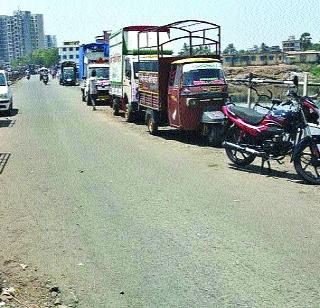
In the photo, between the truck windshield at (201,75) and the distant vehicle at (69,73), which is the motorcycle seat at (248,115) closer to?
the truck windshield at (201,75)

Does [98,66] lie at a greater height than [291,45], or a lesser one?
lesser

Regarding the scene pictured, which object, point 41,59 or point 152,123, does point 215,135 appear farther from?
point 41,59

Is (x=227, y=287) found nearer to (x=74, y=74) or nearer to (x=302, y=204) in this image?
(x=302, y=204)

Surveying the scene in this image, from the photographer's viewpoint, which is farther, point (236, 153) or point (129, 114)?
point (129, 114)

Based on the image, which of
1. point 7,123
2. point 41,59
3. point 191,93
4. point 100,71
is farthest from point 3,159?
point 41,59

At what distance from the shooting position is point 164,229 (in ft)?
18.6

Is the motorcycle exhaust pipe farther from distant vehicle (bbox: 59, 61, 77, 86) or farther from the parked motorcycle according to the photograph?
distant vehicle (bbox: 59, 61, 77, 86)

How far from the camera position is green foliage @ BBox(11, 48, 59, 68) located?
14800 centimetres

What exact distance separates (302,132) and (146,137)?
655cm

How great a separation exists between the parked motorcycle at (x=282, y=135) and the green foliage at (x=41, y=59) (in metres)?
141

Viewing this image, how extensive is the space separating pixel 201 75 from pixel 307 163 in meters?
5.11

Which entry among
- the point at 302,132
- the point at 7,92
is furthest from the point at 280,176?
the point at 7,92

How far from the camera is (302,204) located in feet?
21.5

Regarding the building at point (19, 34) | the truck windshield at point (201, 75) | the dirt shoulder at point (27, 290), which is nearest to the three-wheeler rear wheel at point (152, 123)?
the truck windshield at point (201, 75)
